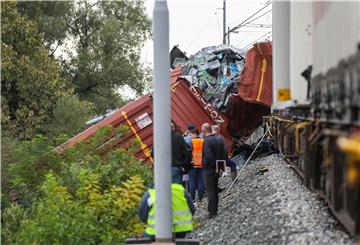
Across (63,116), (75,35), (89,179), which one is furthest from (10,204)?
(75,35)

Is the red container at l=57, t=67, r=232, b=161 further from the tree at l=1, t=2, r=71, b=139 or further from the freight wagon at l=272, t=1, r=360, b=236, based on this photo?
the tree at l=1, t=2, r=71, b=139

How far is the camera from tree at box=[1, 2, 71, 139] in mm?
25031

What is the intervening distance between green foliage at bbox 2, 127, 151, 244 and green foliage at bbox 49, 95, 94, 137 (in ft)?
50.8

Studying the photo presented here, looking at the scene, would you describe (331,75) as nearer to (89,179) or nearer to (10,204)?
(89,179)

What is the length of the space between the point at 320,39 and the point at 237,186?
9.31 metres

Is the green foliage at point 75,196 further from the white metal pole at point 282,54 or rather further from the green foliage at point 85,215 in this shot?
the white metal pole at point 282,54

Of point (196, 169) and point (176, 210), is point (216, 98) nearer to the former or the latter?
point (196, 169)

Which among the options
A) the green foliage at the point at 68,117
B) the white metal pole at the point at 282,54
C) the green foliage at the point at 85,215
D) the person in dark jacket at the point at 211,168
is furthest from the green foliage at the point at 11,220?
the green foliage at the point at 68,117

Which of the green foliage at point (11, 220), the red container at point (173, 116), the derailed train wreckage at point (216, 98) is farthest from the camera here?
the derailed train wreckage at point (216, 98)

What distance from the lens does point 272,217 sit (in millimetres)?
8648

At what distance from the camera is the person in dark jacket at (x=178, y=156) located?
11.1 meters

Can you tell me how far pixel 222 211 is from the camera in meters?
11.7

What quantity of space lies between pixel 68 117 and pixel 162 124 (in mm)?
21145

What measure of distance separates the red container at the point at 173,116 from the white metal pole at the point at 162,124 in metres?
7.65
